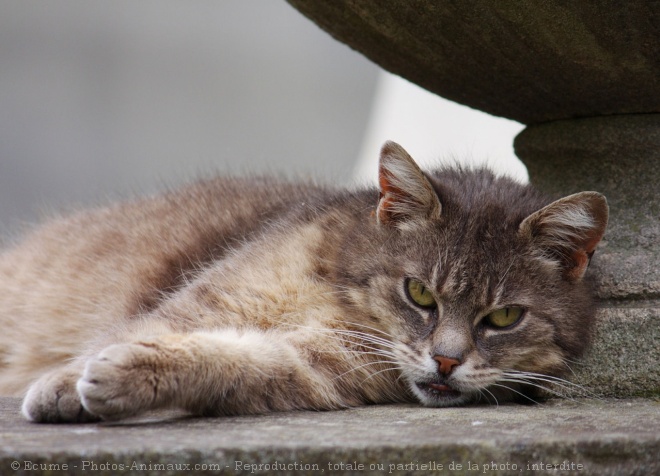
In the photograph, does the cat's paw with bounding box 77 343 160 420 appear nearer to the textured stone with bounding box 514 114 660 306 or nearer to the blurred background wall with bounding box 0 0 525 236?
the textured stone with bounding box 514 114 660 306

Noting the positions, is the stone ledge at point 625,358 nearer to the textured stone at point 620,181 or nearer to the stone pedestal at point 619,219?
the stone pedestal at point 619,219

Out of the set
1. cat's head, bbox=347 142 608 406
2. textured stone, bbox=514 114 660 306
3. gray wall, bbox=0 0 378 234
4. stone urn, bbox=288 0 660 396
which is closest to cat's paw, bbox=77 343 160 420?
cat's head, bbox=347 142 608 406

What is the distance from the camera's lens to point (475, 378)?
2.56m

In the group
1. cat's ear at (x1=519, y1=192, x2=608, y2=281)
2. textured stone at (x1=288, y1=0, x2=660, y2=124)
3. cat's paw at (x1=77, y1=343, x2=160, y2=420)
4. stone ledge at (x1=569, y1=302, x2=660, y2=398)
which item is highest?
textured stone at (x1=288, y1=0, x2=660, y2=124)

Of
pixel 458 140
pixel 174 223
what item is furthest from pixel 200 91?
pixel 174 223

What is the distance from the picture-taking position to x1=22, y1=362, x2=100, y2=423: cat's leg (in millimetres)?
2238

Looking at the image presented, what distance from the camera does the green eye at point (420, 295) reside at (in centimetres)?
267

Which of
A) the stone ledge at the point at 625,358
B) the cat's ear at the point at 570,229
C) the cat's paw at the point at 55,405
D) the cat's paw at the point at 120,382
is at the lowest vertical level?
the cat's paw at the point at 55,405

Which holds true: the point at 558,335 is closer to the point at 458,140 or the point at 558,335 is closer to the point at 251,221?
the point at 251,221

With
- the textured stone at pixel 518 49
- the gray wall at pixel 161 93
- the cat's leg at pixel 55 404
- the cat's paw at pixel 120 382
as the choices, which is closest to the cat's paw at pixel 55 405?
the cat's leg at pixel 55 404

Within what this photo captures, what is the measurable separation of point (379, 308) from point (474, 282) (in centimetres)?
30

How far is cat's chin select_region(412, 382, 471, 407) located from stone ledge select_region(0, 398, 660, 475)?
0.28 meters

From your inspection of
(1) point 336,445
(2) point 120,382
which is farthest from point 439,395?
(2) point 120,382

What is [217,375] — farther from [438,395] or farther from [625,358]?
[625,358]
